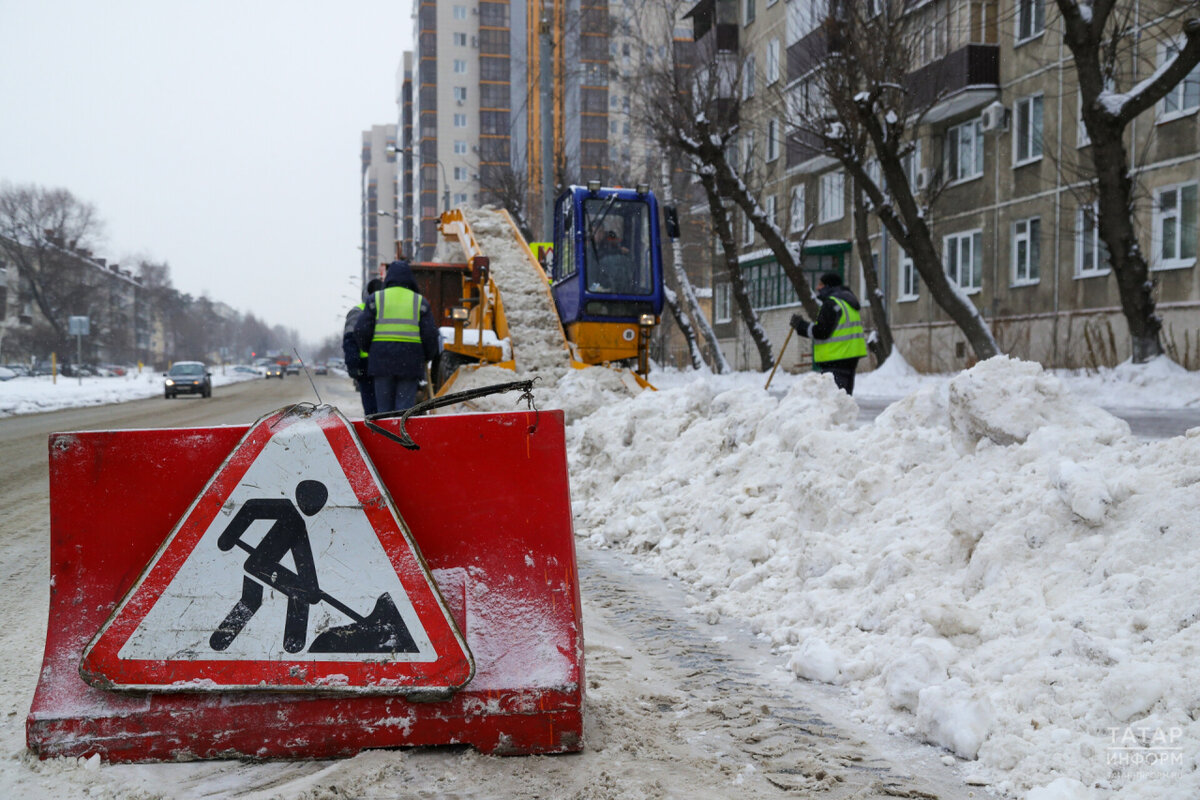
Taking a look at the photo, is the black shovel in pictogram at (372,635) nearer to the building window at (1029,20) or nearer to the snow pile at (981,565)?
the snow pile at (981,565)

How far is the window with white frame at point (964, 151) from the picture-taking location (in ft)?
82.8

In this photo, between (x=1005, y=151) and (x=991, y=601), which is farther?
(x=1005, y=151)

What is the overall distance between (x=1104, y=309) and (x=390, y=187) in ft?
438

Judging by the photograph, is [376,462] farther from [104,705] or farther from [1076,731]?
[1076,731]

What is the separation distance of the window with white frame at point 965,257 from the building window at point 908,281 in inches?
41.0

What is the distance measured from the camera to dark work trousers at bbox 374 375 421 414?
9023mm

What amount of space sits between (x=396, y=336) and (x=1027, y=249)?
735 inches

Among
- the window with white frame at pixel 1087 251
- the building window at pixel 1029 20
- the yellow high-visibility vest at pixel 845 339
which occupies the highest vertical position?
the building window at pixel 1029 20

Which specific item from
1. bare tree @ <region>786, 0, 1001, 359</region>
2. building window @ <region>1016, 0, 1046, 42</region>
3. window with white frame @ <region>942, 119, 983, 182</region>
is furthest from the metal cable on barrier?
window with white frame @ <region>942, 119, 983, 182</region>

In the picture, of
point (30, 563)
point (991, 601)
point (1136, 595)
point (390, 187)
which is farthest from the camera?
point (390, 187)

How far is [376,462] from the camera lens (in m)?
3.31

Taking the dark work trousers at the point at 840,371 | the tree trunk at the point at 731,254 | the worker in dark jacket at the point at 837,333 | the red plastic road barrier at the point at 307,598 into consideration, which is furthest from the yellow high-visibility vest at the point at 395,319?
the tree trunk at the point at 731,254

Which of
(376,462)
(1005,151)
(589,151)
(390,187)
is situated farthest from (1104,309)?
(390,187)

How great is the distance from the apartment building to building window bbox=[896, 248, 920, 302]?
0.18 ft
